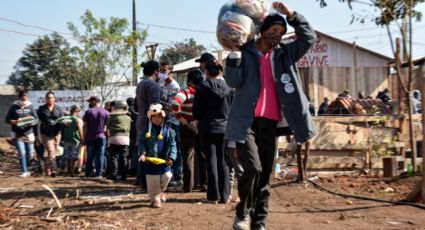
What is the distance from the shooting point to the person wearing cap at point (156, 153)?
6789 mm

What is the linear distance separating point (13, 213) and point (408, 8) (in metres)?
7.05

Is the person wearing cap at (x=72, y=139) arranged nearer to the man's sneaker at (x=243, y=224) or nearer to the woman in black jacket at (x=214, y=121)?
the woman in black jacket at (x=214, y=121)

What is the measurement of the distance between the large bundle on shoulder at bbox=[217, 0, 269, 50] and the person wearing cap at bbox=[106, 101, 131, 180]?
595cm

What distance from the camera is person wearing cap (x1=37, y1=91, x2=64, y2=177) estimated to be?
452 inches

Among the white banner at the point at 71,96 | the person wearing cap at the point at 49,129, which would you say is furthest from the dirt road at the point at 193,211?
the white banner at the point at 71,96

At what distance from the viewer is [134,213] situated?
6.34 meters

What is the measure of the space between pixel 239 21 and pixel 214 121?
2500 mm

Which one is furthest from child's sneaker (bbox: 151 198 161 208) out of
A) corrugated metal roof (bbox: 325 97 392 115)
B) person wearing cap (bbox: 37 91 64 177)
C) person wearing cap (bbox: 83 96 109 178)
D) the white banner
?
the white banner

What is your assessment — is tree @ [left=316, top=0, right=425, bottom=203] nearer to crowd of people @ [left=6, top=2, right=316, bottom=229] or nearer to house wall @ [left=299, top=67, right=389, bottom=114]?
crowd of people @ [left=6, top=2, right=316, bottom=229]

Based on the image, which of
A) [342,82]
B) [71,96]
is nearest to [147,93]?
[342,82]

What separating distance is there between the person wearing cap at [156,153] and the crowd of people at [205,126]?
0.05 ft

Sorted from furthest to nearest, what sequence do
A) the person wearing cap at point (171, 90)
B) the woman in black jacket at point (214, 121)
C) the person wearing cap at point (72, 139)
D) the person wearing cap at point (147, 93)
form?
the person wearing cap at point (72, 139) → the person wearing cap at point (171, 90) → the person wearing cap at point (147, 93) → the woman in black jacket at point (214, 121)

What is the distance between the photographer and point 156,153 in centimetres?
689

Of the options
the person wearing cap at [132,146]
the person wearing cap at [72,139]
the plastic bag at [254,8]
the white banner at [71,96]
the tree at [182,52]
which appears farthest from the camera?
the tree at [182,52]
